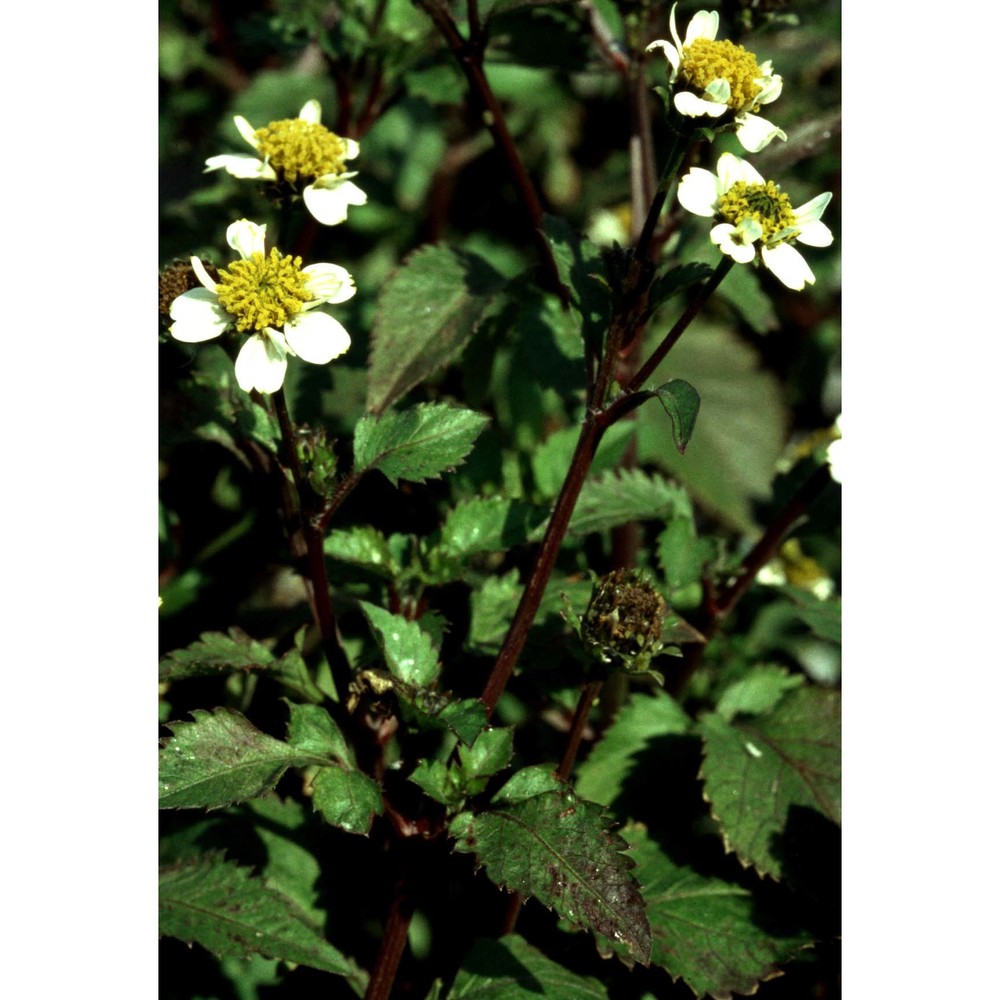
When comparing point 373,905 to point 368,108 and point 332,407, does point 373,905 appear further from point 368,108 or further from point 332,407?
point 368,108

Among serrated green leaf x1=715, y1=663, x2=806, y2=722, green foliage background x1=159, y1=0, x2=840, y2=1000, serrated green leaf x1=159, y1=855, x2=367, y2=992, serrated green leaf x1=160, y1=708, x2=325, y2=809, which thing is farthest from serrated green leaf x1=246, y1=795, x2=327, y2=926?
serrated green leaf x1=715, y1=663, x2=806, y2=722

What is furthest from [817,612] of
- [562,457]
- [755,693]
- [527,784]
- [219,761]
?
[219,761]

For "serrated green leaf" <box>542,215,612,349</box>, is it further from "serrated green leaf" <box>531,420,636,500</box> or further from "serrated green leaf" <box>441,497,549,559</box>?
"serrated green leaf" <box>531,420,636,500</box>

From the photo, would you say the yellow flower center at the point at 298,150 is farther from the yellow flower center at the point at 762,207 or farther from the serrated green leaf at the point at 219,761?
the serrated green leaf at the point at 219,761

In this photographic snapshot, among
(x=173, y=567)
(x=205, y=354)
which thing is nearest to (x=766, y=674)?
(x=173, y=567)

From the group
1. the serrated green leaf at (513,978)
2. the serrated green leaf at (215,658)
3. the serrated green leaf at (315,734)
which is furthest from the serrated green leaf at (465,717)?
the serrated green leaf at (513,978)

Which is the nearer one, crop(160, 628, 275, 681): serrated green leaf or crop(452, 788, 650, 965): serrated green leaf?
crop(452, 788, 650, 965): serrated green leaf

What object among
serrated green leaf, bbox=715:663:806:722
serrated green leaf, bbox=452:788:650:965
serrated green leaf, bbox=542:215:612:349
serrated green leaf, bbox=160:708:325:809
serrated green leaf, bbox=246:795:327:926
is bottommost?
serrated green leaf, bbox=246:795:327:926
